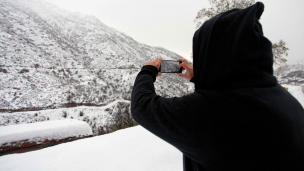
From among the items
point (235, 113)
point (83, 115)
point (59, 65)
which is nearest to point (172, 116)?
point (235, 113)

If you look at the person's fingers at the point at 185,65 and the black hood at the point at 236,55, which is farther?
the person's fingers at the point at 185,65

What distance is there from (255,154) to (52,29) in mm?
16333

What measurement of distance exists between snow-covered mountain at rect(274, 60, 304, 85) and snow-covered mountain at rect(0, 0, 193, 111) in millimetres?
24615

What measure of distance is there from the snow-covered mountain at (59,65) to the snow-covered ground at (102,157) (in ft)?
19.2

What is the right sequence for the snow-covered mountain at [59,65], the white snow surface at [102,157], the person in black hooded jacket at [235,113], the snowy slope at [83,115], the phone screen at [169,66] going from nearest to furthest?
the person in black hooded jacket at [235,113] < the phone screen at [169,66] < the white snow surface at [102,157] < the snowy slope at [83,115] < the snow-covered mountain at [59,65]

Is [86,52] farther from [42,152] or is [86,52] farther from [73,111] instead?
[42,152]

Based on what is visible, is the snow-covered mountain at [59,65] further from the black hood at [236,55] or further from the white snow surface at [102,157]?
the black hood at [236,55]

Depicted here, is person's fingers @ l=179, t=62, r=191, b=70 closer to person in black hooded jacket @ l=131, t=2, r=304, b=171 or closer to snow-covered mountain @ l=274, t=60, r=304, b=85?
person in black hooded jacket @ l=131, t=2, r=304, b=171

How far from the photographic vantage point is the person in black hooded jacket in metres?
0.49

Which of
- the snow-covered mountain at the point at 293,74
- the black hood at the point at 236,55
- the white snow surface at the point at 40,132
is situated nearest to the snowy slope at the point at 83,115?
the white snow surface at the point at 40,132

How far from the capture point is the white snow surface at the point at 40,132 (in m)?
2.87

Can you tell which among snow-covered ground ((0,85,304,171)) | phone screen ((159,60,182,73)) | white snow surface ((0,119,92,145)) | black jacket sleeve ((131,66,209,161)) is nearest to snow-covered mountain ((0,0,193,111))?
white snow surface ((0,119,92,145))

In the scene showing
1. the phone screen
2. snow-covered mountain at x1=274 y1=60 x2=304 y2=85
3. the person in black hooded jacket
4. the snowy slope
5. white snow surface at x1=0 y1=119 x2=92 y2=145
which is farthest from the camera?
snow-covered mountain at x1=274 y1=60 x2=304 y2=85

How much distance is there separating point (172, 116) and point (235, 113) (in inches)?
9.5
